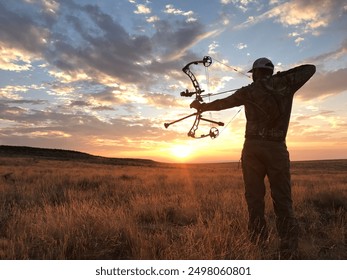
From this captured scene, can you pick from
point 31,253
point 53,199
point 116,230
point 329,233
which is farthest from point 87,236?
point 53,199

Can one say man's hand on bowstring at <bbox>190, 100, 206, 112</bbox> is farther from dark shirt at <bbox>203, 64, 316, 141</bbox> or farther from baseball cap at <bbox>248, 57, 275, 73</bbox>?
baseball cap at <bbox>248, 57, 275, 73</bbox>

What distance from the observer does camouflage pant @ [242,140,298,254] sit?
5.34 meters

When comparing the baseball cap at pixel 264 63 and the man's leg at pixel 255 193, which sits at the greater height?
the baseball cap at pixel 264 63

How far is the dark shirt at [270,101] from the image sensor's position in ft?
17.7

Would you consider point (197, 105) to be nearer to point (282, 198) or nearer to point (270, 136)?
point (270, 136)

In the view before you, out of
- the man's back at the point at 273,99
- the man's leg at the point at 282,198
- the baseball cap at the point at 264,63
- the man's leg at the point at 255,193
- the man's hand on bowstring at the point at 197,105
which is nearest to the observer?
the man's leg at the point at 282,198

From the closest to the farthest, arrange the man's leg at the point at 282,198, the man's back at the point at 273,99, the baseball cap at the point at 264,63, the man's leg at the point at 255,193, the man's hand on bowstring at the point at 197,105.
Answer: the man's leg at the point at 282,198 < the man's back at the point at 273,99 < the baseball cap at the point at 264,63 < the man's leg at the point at 255,193 < the man's hand on bowstring at the point at 197,105

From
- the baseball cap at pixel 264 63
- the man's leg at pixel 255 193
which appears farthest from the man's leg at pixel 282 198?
the baseball cap at pixel 264 63

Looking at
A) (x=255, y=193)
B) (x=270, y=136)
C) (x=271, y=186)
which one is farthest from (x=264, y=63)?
(x=255, y=193)

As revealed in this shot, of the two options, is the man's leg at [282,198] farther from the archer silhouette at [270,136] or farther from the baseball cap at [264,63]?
the baseball cap at [264,63]

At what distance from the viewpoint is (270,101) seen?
5.40m

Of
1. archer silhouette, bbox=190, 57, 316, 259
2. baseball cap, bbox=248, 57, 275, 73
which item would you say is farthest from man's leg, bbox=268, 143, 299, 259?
baseball cap, bbox=248, 57, 275, 73

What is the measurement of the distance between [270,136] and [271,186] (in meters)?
0.76
